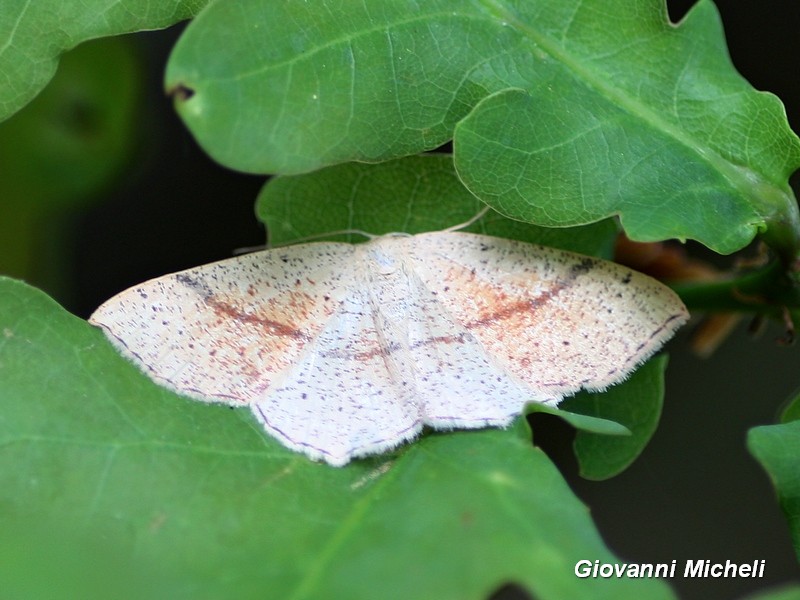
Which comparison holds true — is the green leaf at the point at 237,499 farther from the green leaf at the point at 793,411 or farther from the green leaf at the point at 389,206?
the green leaf at the point at 793,411

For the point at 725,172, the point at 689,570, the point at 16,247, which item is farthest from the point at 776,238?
the point at 16,247

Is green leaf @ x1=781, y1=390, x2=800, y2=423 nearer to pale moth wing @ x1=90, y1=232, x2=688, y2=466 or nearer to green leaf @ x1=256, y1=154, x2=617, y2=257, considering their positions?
pale moth wing @ x1=90, y1=232, x2=688, y2=466

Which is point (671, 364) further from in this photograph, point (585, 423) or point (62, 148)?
point (62, 148)

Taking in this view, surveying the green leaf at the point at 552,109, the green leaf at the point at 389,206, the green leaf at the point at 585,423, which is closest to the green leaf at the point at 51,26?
the green leaf at the point at 552,109

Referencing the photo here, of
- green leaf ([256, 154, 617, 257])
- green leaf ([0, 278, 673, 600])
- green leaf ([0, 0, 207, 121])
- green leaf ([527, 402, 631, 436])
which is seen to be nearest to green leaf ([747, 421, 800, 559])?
green leaf ([527, 402, 631, 436])

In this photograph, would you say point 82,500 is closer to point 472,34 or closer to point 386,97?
point 386,97

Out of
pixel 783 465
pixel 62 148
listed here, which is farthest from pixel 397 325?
pixel 62 148
